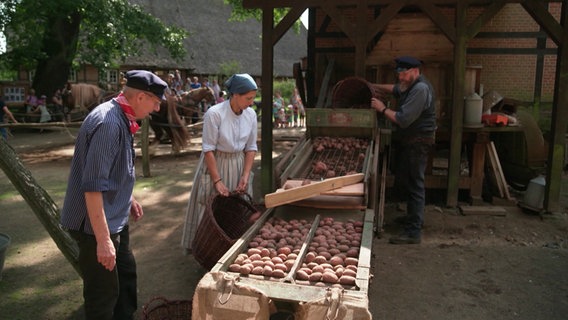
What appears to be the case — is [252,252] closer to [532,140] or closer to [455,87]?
[455,87]

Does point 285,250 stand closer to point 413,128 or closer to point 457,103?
point 413,128

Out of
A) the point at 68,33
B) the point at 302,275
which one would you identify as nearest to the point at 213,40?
A: the point at 68,33

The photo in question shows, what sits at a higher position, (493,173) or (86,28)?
(86,28)

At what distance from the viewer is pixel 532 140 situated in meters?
8.42

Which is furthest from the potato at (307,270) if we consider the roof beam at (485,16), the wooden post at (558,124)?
the wooden post at (558,124)

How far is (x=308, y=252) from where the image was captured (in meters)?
3.17

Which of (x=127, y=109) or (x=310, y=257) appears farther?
(x=310, y=257)

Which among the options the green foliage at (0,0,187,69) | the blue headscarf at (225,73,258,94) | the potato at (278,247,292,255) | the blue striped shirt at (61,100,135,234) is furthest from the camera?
the green foliage at (0,0,187,69)

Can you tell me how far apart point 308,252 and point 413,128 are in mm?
3149

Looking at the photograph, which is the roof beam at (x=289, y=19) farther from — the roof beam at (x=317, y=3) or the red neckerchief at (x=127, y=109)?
the red neckerchief at (x=127, y=109)

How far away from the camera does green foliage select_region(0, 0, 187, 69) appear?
1543cm

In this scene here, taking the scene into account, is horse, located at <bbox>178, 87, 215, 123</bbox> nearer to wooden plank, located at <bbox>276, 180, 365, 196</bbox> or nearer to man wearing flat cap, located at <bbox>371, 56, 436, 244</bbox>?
man wearing flat cap, located at <bbox>371, 56, 436, 244</bbox>

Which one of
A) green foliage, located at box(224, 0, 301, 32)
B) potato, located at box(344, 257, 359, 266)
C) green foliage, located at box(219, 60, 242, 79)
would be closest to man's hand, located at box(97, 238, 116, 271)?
potato, located at box(344, 257, 359, 266)

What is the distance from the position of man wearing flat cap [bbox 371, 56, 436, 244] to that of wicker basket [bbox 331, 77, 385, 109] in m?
0.68
